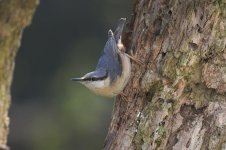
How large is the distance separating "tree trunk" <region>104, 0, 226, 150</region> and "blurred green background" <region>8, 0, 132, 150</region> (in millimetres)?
6896

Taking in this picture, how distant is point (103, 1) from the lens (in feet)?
43.7

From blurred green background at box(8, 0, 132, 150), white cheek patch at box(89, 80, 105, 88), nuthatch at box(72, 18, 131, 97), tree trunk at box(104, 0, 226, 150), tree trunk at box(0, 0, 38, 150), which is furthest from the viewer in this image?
blurred green background at box(8, 0, 132, 150)

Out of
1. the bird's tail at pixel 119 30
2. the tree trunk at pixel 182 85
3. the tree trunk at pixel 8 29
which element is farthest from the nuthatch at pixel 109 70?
the tree trunk at pixel 8 29

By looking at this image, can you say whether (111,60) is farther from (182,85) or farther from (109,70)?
(182,85)

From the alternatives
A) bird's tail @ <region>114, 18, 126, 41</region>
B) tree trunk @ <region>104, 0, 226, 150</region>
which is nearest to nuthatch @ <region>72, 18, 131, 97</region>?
bird's tail @ <region>114, 18, 126, 41</region>

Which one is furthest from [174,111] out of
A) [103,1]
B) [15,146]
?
[103,1]

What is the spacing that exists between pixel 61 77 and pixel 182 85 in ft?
26.1

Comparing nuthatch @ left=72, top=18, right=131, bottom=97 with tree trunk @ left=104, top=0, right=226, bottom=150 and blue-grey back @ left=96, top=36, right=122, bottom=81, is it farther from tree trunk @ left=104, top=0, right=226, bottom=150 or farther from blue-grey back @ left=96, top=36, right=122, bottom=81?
tree trunk @ left=104, top=0, right=226, bottom=150

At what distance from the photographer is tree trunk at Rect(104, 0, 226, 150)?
471 cm

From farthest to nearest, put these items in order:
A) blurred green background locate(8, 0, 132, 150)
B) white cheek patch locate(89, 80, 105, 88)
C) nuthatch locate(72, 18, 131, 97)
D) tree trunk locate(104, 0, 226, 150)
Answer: blurred green background locate(8, 0, 132, 150) < white cheek patch locate(89, 80, 105, 88) < nuthatch locate(72, 18, 131, 97) < tree trunk locate(104, 0, 226, 150)

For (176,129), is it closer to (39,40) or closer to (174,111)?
(174,111)

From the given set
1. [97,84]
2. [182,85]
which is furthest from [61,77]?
[182,85]

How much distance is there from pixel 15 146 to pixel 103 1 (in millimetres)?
3027

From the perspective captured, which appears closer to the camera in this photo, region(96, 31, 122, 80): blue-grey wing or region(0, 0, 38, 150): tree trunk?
region(96, 31, 122, 80): blue-grey wing
